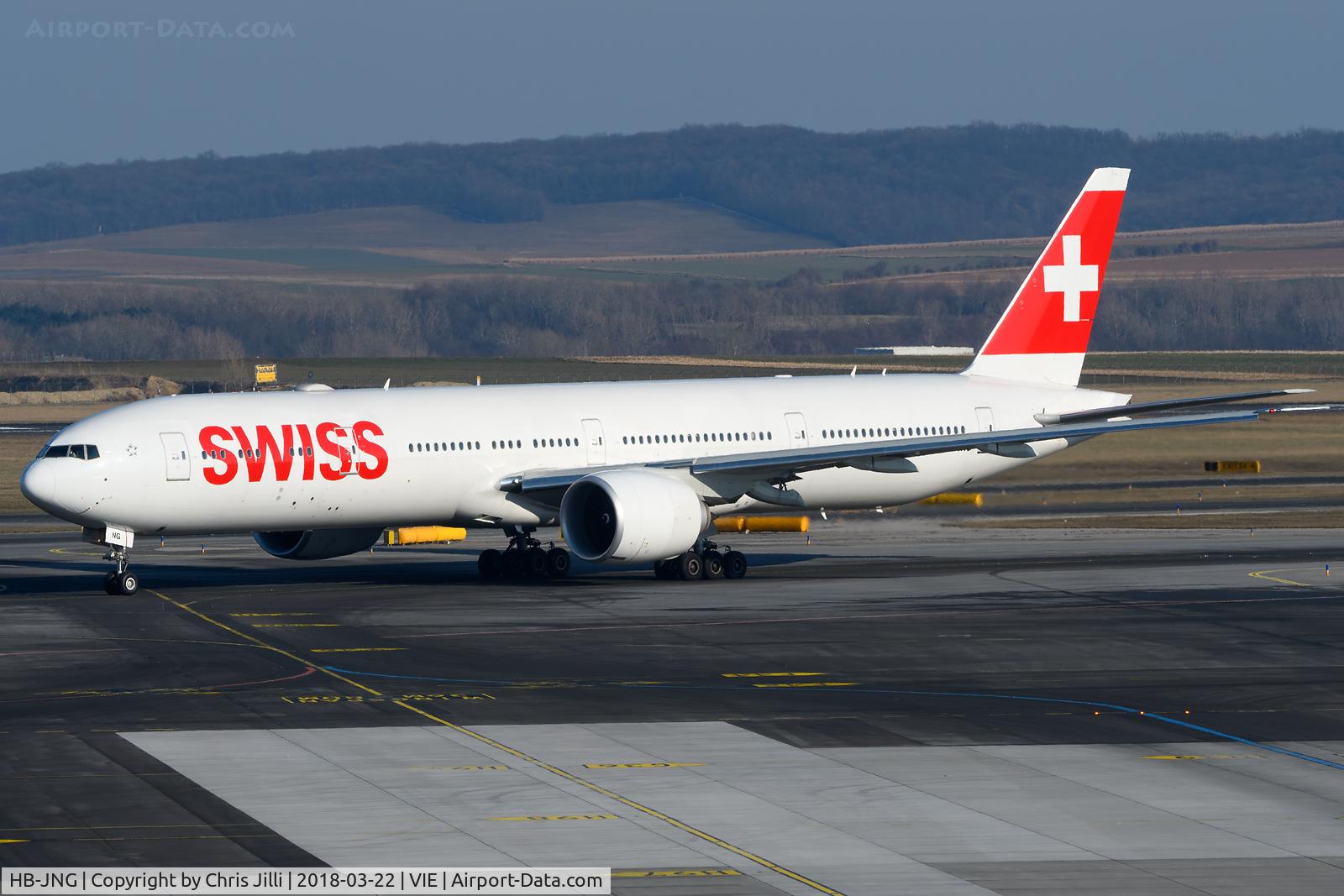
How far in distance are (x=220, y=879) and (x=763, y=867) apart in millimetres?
5062

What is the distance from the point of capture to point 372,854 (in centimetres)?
1889

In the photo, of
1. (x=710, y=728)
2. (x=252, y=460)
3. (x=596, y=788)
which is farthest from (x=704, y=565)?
(x=596, y=788)

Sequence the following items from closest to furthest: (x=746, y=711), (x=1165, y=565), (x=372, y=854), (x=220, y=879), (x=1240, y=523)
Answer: (x=220, y=879)
(x=372, y=854)
(x=746, y=711)
(x=1165, y=565)
(x=1240, y=523)

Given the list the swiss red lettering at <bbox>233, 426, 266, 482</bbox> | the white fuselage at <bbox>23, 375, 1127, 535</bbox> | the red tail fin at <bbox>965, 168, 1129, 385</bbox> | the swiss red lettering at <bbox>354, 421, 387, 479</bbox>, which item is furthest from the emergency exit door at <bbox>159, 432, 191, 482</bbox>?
the red tail fin at <bbox>965, 168, 1129, 385</bbox>

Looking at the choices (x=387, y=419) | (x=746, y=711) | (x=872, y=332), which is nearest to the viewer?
(x=746, y=711)

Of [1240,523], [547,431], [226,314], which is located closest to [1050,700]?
[547,431]

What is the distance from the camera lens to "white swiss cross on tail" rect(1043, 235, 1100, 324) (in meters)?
51.9

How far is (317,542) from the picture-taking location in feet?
150

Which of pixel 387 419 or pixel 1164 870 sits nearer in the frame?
pixel 1164 870

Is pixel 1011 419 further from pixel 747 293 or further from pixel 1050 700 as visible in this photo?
pixel 747 293

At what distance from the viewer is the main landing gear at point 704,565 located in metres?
44.9

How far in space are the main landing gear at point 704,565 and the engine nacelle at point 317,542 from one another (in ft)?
22.6

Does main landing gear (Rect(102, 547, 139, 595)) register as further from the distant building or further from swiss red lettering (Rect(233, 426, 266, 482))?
the distant building

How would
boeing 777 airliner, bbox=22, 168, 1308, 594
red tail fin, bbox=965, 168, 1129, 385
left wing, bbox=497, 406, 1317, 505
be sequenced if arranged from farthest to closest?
red tail fin, bbox=965, 168, 1129, 385 < left wing, bbox=497, 406, 1317, 505 < boeing 777 airliner, bbox=22, 168, 1308, 594
